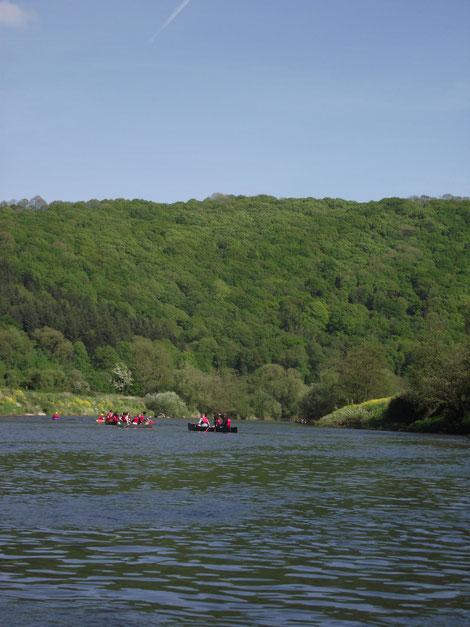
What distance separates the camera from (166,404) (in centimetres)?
13325

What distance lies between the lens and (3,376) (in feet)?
456

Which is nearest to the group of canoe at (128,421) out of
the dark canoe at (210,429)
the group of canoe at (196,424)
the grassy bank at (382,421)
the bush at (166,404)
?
the group of canoe at (196,424)

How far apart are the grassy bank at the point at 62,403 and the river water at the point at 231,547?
79.9 metres

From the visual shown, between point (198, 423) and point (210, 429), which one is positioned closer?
point (210, 429)

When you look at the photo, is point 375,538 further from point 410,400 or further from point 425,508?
point 410,400

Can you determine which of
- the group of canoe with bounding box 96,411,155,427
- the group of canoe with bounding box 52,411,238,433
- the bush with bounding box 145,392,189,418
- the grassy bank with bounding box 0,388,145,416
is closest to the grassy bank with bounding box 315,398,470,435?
the group of canoe with bounding box 52,411,238,433

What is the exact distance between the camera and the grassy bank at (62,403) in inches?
4365

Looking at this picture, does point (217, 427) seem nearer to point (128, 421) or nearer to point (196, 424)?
point (196, 424)

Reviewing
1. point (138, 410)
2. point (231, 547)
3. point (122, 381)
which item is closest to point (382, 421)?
point (138, 410)

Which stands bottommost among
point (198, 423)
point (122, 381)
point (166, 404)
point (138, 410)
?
point (198, 423)

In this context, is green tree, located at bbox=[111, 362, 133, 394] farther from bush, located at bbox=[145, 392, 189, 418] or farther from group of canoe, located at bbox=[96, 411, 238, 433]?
group of canoe, located at bbox=[96, 411, 238, 433]

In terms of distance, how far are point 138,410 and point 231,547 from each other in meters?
113

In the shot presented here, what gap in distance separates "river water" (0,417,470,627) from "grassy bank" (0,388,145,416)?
262 feet

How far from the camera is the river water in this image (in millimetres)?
11938
